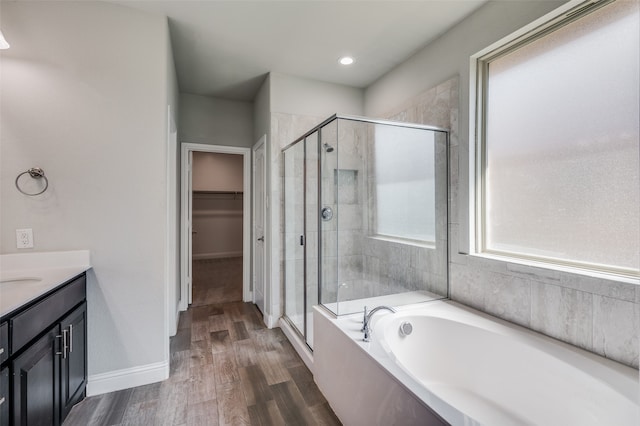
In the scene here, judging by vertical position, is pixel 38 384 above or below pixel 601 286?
below

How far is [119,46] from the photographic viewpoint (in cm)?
201

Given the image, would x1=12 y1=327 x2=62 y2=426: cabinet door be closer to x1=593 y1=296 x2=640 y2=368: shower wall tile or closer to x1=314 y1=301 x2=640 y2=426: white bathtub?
x1=314 y1=301 x2=640 y2=426: white bathtub

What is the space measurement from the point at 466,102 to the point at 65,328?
288cm

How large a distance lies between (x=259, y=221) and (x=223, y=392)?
1941 mm

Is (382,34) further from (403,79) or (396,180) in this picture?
(396,180)

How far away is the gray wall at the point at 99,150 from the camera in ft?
6.00

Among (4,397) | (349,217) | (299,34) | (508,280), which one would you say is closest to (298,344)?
(349,217)

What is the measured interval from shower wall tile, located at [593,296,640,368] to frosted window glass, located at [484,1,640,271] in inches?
7.9

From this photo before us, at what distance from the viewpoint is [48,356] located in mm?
1460

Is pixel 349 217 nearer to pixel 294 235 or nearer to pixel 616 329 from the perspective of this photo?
pixel 294 235

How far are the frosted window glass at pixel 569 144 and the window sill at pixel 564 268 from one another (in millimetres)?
53

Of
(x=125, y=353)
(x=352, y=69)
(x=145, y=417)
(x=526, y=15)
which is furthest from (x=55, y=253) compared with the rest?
(x=526, y=15)

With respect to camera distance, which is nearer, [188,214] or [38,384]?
[38,384]

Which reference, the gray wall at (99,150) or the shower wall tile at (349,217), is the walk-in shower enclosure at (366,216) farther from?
the gray wall at (99,150)
